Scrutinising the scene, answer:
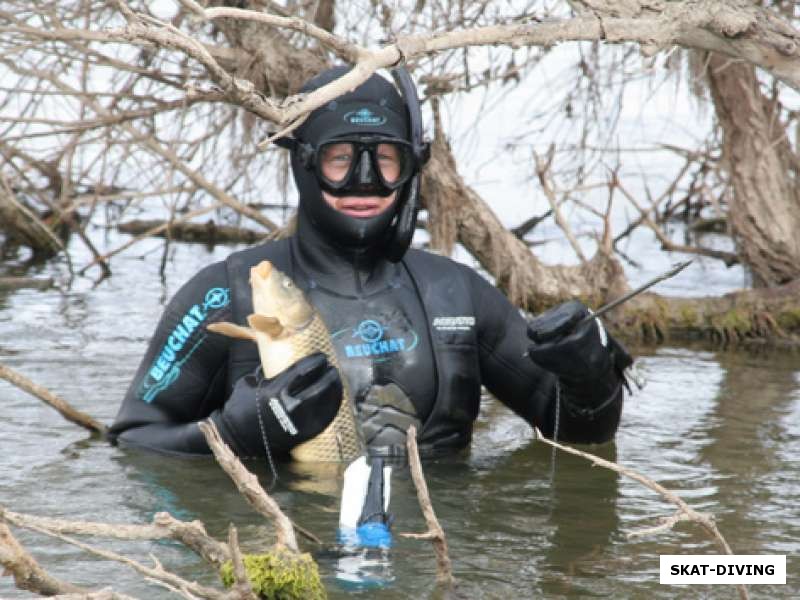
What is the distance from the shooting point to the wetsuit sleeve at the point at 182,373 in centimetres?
531

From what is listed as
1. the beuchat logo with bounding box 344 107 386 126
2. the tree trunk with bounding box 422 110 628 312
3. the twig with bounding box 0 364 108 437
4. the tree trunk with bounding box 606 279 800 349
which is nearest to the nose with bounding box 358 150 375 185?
the beuchat logo with bounding box 344 107 386 126

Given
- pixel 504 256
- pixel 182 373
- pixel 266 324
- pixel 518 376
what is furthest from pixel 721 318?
pixel 266 324

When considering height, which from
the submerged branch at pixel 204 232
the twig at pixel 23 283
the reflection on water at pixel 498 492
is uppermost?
the submerged branch at pixel 204 232

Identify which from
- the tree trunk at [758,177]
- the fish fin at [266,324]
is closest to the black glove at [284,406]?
the fish fin at [266,324]

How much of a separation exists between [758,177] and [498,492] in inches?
149

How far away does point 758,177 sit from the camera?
8414mm

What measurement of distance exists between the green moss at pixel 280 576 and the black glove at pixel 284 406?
1.15 meters

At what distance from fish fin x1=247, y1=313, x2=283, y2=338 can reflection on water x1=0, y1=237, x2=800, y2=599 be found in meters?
0.59

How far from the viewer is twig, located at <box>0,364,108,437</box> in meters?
5.35

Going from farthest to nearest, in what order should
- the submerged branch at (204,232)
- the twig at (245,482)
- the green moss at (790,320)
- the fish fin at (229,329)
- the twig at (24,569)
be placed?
the submerged branch at (204,232) → the green moss at (790,320) → the fish fin at (229,329) → the twig at (245,482) → the twig at (24,569)

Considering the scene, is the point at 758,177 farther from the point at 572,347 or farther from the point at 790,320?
the point at 572,347

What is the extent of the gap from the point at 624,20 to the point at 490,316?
1271 millimetres

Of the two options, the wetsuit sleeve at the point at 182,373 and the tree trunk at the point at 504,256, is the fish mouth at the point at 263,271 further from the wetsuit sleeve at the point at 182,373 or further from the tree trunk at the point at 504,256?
the tree trunk at the point at 504,256

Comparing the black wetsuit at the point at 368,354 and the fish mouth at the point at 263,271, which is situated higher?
the fish mouth at the point at 263,271
